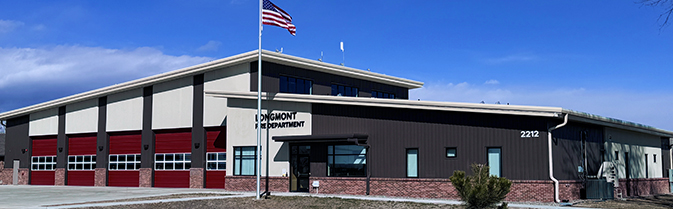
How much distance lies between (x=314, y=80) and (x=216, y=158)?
24.0 ft

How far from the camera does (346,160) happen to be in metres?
30.1

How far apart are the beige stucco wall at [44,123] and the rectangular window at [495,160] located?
111ft

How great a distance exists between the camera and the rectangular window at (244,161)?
3306cm

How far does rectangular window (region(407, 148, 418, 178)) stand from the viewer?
27859mm

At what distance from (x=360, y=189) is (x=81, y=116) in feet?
82.3

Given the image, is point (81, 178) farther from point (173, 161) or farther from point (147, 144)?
point (173, 161)

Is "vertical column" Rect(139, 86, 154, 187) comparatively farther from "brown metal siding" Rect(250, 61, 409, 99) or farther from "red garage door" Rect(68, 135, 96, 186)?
"brown metal siding" Rect(250, 61, 409, 99)

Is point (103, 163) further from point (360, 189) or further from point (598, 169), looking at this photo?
point (598, 169)

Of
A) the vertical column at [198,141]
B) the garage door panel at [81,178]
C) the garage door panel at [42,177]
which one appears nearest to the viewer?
the vertical column at [198,141]

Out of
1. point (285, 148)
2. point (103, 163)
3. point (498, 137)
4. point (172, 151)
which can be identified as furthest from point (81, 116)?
point (498, 137)

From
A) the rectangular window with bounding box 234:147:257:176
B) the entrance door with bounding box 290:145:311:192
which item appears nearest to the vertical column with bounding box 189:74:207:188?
the rectangular window with bounding box 234:147:257:176

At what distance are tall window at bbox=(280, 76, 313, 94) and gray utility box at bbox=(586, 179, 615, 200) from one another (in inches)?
640

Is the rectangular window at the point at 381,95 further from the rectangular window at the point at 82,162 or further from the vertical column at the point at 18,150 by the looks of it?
the vertical column at the point at 18,150

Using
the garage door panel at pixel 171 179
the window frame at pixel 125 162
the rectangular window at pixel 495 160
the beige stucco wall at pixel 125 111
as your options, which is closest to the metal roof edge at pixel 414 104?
the rectangular window at pixel 495 160
